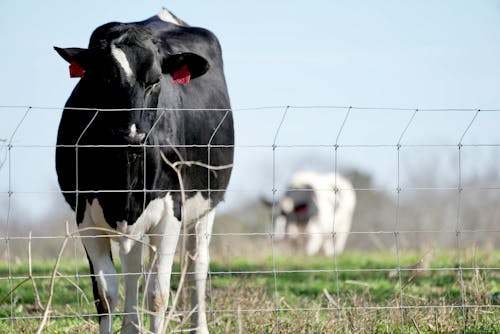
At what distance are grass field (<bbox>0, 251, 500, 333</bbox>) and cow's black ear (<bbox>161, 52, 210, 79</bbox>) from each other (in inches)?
64.6

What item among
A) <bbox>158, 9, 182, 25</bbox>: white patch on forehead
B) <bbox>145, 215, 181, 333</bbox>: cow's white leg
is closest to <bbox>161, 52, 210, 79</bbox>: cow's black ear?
<bbox>145, 215, 181, 333</bbox>: cow's white leg

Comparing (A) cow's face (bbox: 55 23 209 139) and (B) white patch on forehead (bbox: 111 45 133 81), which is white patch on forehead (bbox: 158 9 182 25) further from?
(B) white patch on forehead (bbox: 111 45 133 81)

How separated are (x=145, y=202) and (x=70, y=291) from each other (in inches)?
118

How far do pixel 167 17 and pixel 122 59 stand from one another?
2855mm

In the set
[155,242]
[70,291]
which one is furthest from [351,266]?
[155,242]

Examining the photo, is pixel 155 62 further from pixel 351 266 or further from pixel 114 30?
pixel 351 266

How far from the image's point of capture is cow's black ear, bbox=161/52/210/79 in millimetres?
7344

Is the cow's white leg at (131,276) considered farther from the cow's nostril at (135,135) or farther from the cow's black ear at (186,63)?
the cow's black ear at (186,63)

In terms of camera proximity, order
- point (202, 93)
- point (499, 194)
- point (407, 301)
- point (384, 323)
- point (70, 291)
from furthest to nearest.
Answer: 1. point (499, 194)
2. point (70, 291)
3. point (202, 93)
4. point (407, 301)
5. point (384, 323)

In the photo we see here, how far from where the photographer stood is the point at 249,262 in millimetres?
12539

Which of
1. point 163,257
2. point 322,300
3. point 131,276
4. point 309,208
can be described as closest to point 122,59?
point 163,257

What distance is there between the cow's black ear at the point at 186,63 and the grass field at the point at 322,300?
164cm

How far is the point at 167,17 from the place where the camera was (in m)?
9.50

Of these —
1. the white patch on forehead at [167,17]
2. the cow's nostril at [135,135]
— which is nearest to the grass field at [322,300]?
the cow's nostril at [135,135]
